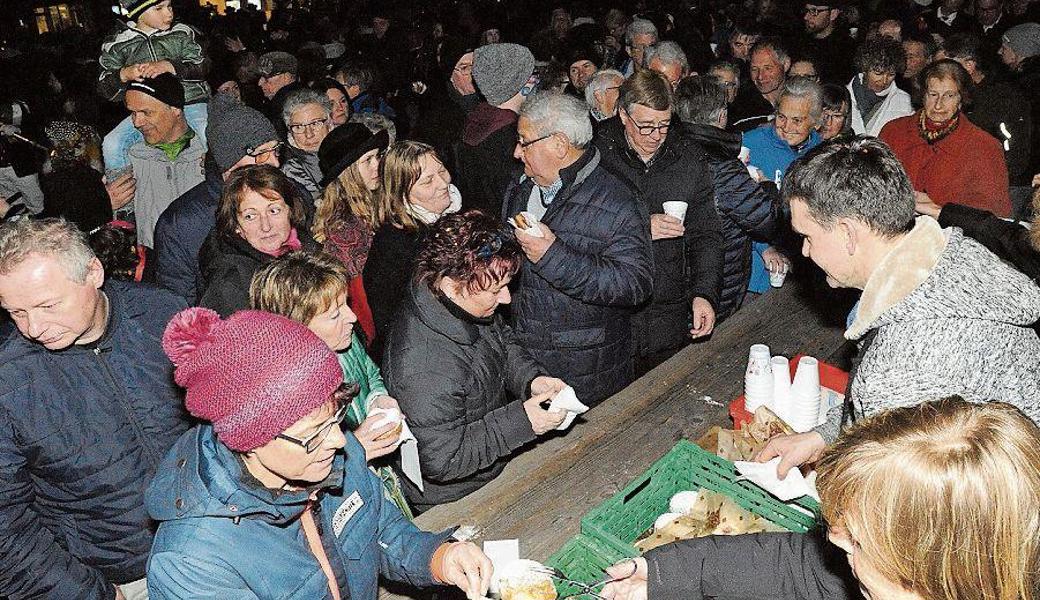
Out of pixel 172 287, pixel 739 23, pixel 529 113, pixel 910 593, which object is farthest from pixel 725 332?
pixel 739 23

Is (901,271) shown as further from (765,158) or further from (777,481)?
(765,158)

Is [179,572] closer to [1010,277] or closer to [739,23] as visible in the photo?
[1010,277]

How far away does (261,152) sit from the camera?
4613 mm

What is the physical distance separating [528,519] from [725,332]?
1.88 meters

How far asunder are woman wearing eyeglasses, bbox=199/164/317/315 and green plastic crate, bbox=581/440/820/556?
6.31 ft

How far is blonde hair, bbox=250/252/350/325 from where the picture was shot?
2957 millimetres

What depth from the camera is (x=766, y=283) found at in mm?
5371

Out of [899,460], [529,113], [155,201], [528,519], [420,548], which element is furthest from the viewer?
[155,201]

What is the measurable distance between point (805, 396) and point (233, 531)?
236 centimetres

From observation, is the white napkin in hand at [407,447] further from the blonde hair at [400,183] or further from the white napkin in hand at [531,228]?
the blonde hair at [400,183]

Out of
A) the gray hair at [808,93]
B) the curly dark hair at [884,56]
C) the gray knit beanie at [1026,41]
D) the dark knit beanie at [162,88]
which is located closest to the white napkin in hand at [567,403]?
the gray hair at [808,93]

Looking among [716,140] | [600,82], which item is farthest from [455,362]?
[600,82]

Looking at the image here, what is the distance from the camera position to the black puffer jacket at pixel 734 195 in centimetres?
466

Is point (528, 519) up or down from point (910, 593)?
down
